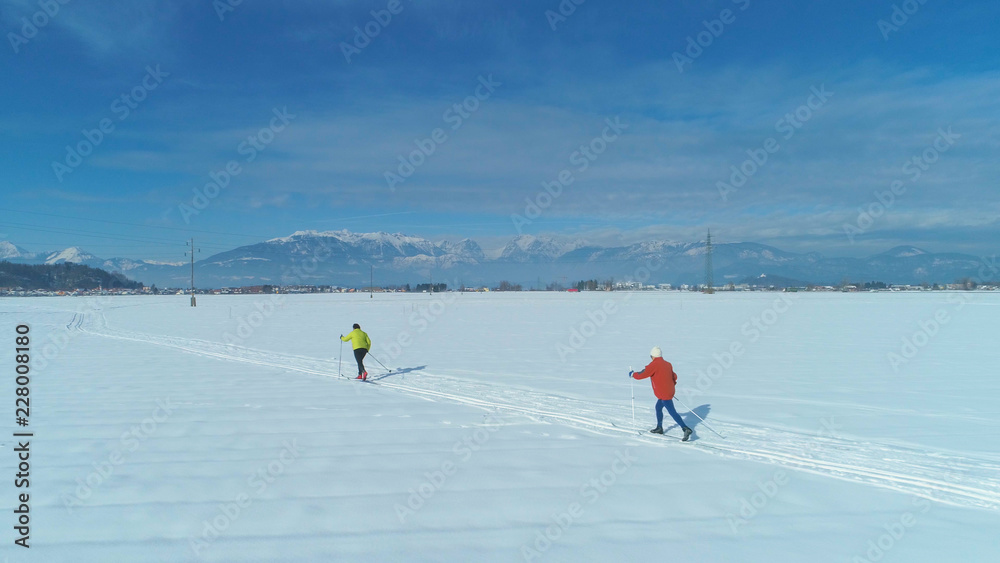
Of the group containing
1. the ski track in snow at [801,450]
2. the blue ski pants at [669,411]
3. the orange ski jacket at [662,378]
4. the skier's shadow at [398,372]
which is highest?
the orange ski jacket at [662,378]

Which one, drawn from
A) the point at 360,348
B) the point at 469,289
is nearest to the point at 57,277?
the point at 469,289

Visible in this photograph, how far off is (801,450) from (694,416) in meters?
2.26

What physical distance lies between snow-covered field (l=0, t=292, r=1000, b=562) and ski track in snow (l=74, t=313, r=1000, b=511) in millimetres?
43

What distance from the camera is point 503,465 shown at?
7.11 m

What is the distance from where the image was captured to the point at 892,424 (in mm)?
9297

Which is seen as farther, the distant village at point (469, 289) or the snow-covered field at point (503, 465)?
the distant village at point (469, 289)

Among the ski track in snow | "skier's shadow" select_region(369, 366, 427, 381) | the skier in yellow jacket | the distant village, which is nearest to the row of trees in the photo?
the distant village

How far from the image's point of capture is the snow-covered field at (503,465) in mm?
5168

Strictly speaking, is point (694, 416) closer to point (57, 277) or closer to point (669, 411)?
point (669, 411)

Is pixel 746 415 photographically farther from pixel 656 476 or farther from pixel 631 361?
pixel 631 361

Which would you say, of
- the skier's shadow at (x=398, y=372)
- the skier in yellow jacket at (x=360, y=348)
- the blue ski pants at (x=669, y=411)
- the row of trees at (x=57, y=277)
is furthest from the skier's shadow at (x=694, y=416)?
the row of trees at (x=57, y=277)

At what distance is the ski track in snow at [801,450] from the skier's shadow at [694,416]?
0.38 ft

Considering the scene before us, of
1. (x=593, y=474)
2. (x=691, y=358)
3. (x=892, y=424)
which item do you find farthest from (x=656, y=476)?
(x=691, y=358)

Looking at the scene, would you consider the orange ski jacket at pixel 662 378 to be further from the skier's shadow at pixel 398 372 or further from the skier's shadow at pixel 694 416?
the skier's shadow at pixel 398 372
